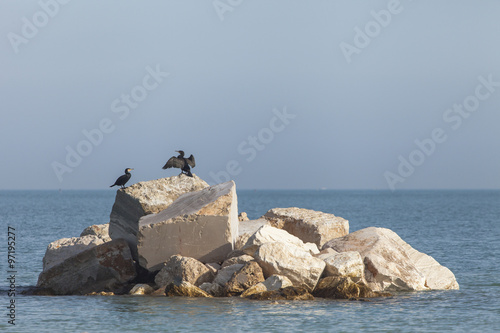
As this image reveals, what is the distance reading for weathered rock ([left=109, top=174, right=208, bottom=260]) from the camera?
18.7 m

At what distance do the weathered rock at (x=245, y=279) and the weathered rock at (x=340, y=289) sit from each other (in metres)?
1.47

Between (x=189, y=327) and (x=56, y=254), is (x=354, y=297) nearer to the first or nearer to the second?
(x=189, y=327)

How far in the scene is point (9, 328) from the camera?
45.3 feet

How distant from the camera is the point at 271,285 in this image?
635 inches

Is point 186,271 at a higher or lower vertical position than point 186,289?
higher

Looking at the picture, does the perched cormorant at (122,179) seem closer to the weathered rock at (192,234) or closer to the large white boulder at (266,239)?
the weathered rock at (192,234)

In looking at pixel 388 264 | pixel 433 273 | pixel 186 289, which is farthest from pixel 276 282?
pixel 433 273

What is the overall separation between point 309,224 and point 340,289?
4027mm

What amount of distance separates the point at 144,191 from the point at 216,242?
3097 mm

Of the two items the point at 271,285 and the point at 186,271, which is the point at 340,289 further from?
the point at 186,271

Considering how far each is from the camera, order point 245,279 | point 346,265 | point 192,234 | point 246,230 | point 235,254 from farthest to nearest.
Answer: point 246,230
point 192,234
point 235,254
point 346,265
point 245,279

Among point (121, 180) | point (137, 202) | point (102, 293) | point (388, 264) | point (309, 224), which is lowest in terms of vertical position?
point (102, 293)

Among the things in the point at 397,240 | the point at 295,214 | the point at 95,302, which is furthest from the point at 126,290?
the point at 397,240

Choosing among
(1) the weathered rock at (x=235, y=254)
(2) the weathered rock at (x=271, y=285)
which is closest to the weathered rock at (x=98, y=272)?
(1) the weathered rock at (x=235, y=254)
